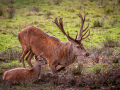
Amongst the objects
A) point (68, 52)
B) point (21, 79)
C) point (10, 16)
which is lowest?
point (21, 79)

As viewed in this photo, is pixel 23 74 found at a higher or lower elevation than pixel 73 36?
lower

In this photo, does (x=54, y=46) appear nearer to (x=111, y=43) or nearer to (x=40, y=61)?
(x=40, y=61)

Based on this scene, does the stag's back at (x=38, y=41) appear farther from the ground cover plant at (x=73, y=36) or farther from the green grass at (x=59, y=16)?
the green grass at (x=59, y=16)

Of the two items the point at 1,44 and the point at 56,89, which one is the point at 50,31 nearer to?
the point at 1,44

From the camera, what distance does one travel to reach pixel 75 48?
6832 millimetres

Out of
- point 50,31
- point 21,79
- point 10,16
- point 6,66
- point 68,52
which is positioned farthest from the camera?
point 10,16

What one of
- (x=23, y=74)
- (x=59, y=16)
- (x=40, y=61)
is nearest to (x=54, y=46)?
(x=40, y=61)

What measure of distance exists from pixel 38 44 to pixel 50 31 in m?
5.41

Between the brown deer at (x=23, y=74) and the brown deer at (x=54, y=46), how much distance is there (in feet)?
1.08

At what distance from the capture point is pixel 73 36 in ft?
39.1

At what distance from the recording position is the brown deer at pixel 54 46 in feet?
22.4

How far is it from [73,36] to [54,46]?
193 inches

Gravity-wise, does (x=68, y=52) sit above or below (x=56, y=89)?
above

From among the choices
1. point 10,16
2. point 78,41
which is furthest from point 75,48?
point 10,16
